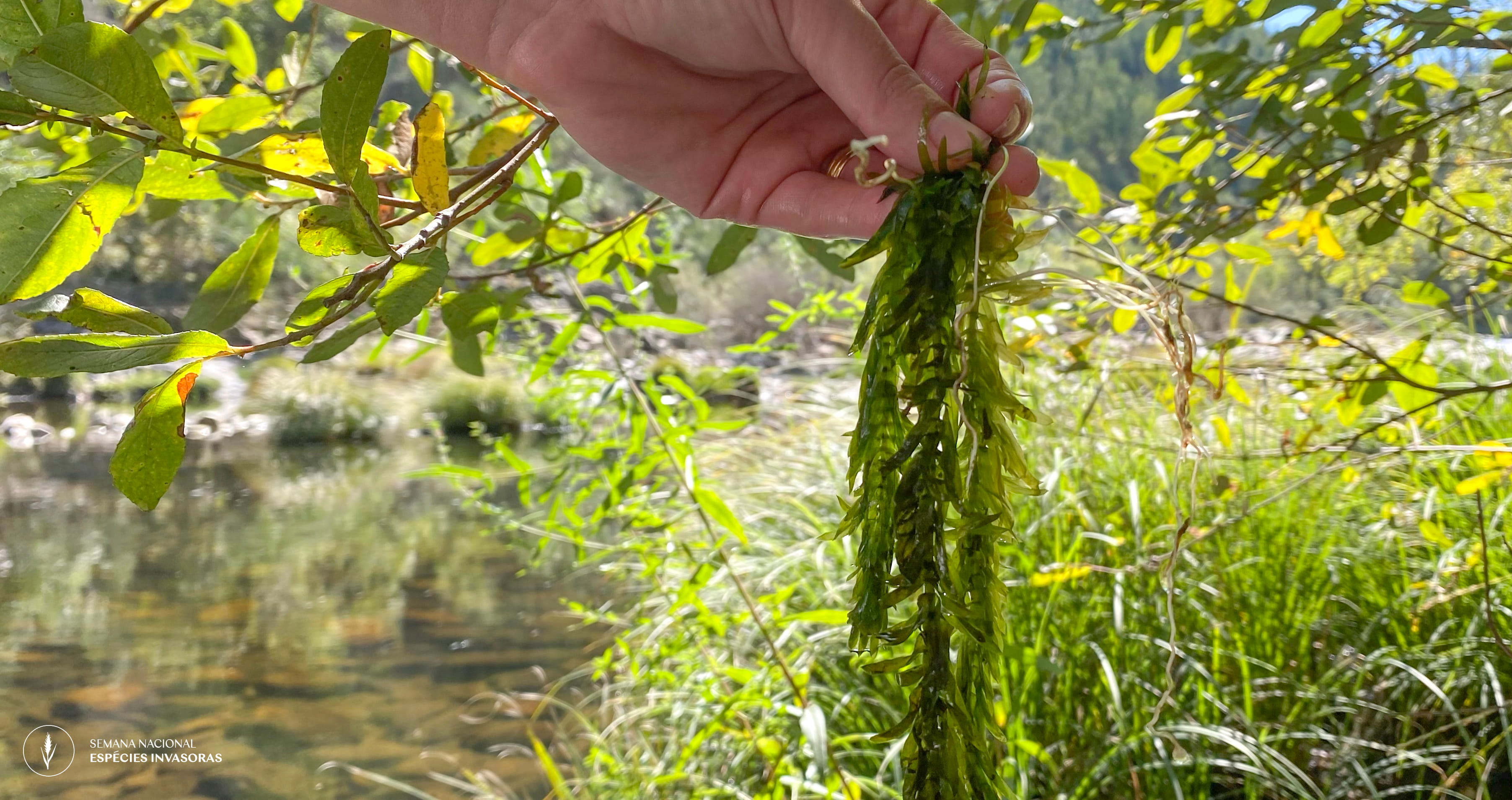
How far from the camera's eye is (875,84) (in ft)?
1.28

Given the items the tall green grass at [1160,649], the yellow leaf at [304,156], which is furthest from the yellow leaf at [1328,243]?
the yellow leaf at [304,156]

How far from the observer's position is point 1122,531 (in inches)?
68.6

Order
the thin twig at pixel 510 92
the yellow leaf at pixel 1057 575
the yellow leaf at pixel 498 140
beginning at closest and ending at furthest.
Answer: the thin twig at pixel 510 92, the yellow leaf at pixel 498 140, the yellow leaf at pixel 1057 575

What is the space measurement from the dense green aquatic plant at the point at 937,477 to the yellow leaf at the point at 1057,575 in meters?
0.81

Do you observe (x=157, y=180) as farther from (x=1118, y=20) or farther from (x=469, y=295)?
(x=1118, y=20)

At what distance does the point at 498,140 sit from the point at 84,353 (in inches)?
15.6

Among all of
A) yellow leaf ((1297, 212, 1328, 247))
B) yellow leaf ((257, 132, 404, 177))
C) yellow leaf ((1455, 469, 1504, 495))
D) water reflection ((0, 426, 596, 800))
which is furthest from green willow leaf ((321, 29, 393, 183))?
water reflection ((0, 426, 596, 800))

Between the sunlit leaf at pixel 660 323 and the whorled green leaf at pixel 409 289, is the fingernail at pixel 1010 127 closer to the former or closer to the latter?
the whorled green leaf at pixel 409 289

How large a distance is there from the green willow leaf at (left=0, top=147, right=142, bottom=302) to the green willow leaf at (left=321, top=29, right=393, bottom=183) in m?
0.08

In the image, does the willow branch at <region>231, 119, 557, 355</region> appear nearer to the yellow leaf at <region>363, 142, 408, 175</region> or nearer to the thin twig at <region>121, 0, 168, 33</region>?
the yellow leaf at <region>363, 142, 408, 175</region>

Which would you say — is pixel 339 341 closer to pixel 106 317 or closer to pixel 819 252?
pixel 106 317

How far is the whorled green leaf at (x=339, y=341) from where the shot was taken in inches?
16.6

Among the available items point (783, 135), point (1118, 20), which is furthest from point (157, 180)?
point (1118, 20)

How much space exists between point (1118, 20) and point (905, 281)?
754mm
